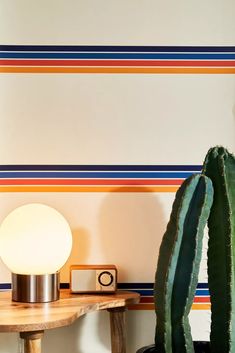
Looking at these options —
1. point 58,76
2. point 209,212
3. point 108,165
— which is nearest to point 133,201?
point 108,165

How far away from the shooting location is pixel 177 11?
1.74m

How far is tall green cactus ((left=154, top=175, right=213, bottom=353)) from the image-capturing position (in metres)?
1.33

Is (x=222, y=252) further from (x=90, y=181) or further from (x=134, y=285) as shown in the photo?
(x=90, y=181)

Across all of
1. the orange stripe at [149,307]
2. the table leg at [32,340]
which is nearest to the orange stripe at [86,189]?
the orange stripe at [149,307]

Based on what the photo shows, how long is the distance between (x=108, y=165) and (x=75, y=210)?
0.18 meters

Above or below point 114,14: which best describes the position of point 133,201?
below

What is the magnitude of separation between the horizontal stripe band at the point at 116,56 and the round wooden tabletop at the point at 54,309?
0.77 metres

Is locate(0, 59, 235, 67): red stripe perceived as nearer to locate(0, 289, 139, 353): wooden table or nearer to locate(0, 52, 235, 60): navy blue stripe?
locate(0, 52, 235, 60): navy blue stripe

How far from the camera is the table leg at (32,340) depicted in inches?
49.2

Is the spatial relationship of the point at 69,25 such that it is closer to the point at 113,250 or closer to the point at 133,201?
the point at 133,201

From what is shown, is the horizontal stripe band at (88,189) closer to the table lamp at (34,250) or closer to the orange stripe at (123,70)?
the table lamp at (34,250)

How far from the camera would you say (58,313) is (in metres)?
1.32

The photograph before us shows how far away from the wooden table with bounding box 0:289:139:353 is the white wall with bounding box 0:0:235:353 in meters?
0.11

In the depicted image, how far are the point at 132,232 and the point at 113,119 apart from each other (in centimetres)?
38
